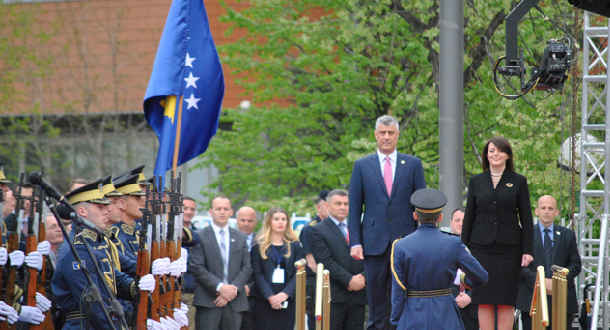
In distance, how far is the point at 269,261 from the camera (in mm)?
9609

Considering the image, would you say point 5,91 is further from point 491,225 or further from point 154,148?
point 491,225

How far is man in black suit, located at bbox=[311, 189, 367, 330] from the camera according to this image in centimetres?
870

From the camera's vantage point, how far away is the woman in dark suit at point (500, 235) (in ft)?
22.2

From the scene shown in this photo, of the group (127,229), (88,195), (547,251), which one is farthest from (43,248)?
(547,251)

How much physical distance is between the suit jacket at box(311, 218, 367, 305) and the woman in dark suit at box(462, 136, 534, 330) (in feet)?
6.85

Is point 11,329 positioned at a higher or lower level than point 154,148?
lower

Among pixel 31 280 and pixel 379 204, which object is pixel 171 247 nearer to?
pixel 31 280

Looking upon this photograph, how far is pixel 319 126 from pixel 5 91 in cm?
1001

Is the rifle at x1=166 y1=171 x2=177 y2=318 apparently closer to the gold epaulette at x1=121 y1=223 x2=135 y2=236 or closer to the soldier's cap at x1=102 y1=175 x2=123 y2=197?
the soldier's cap at x1=102 y1=175 x2=123 y2=197

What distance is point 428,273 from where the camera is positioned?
5582mm

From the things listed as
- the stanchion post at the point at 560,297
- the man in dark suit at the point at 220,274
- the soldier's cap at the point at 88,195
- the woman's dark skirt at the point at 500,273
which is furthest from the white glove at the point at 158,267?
the stanchion post at the point at 560,297

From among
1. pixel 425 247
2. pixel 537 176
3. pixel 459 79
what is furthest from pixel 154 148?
pixel 425 247

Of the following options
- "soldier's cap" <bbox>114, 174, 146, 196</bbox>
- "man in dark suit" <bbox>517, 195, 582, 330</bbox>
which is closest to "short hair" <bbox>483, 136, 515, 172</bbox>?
"man in dark suit" <bbox>517, 195, 582, 330</bbox>

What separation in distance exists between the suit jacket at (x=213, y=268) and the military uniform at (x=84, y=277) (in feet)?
10.7
